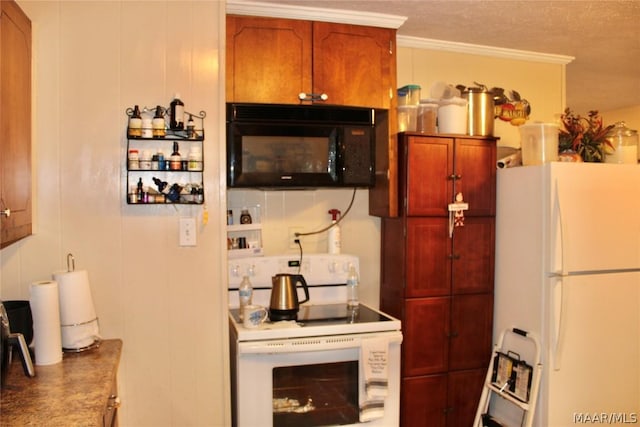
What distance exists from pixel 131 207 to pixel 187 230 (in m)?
0.26

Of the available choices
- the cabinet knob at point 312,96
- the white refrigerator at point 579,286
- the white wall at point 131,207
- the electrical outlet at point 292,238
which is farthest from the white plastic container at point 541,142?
the white wall at point 131,207

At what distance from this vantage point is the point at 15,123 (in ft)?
5.59

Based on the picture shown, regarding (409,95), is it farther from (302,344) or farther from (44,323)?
(44,323)

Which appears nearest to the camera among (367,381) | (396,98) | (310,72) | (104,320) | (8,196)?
(8,196)

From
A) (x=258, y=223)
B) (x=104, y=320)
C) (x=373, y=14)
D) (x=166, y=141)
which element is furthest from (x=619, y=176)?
(x=104, y=320)

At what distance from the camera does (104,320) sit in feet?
6.82

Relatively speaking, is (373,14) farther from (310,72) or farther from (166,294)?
(166,294)

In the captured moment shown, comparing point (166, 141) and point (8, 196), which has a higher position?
point (166, 141)

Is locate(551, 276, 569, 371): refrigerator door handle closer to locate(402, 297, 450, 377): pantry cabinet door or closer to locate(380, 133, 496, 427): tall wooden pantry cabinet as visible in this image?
locate(380, 133, 496, 427): tall wooden pantry cabinet

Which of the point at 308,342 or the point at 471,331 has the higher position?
the point at 308,342

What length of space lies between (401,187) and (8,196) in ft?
5.97

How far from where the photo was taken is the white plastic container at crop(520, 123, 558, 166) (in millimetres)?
2641

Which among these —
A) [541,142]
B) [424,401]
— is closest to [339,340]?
[424,401]

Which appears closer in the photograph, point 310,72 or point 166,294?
point 166,294
